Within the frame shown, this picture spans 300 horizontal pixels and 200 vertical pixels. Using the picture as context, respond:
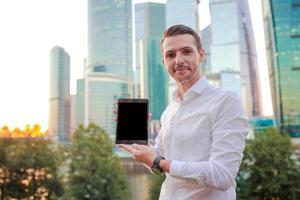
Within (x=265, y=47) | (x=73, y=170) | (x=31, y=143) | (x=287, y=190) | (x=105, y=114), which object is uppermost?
(x=265, y=47)

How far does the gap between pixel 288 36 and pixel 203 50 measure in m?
36.5

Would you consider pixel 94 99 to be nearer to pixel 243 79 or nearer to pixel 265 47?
pixel 265 47

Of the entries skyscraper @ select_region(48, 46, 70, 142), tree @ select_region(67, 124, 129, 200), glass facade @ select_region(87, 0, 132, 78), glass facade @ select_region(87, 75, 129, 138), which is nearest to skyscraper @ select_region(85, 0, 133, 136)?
glass facade @ select_region(87, 0, 132, 78)

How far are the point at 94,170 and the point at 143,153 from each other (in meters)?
10.1

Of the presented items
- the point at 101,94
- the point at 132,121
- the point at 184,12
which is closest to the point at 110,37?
the point at 184,12

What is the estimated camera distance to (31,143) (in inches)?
448

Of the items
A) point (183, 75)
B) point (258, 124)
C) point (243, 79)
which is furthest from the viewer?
point (243, 79)

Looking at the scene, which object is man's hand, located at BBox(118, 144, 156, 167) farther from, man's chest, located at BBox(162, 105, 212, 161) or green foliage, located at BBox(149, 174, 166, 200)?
green foliage, located at BBox(149, 174, 166, 200)

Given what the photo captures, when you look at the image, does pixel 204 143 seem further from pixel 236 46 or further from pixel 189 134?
pixel 236 46

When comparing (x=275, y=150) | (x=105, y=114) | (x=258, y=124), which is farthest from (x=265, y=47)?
(x=275, y=150)

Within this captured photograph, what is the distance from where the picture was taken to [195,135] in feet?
3.30

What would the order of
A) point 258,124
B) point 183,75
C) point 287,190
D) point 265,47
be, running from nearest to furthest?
point 183,75
point 287,190
point 265,47
point 258,124

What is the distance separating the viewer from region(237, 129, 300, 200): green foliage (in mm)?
9938

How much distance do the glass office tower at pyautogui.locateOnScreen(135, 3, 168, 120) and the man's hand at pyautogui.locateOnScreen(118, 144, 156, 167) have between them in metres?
39.5
